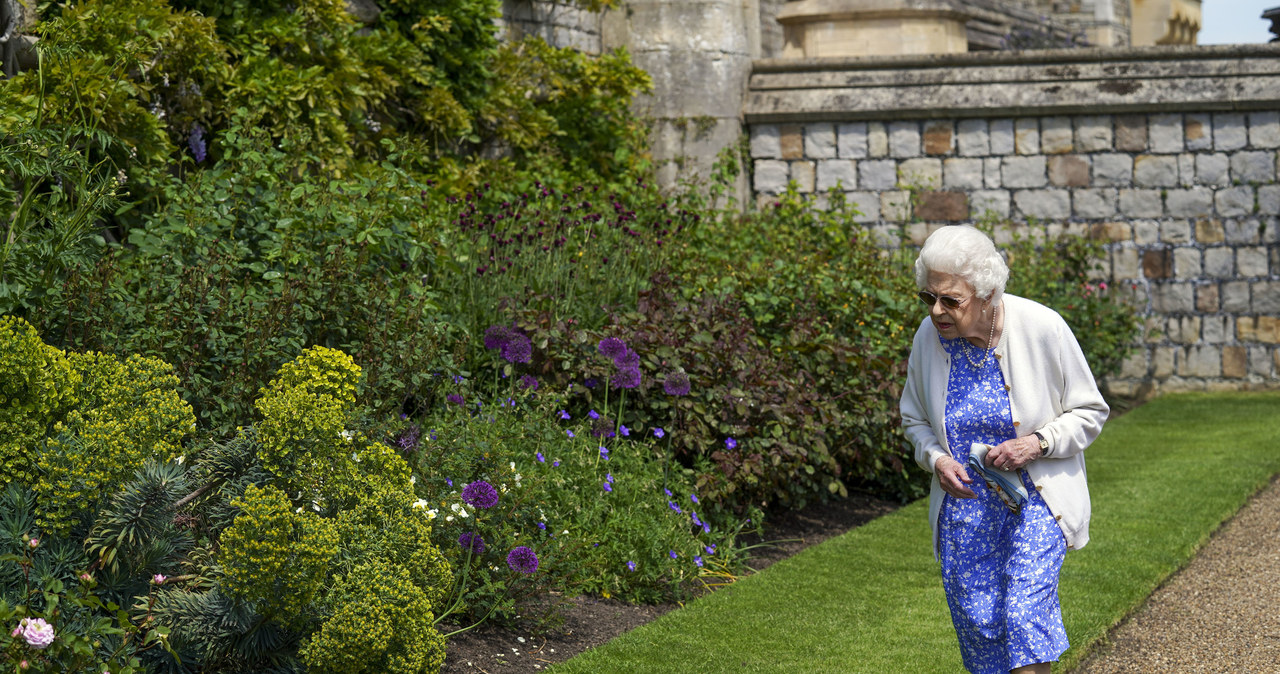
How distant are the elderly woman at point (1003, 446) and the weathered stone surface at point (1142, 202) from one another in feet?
27.1

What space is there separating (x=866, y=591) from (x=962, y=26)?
885 centimetres

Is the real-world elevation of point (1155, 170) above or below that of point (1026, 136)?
below

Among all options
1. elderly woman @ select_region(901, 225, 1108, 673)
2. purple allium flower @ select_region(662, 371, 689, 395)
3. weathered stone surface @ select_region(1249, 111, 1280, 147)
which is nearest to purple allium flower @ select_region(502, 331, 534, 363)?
purple allium flower @ select_region(662, 371, 689, 395)

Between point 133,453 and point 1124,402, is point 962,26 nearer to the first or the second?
point 1124,402

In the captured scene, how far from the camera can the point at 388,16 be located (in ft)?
26.6

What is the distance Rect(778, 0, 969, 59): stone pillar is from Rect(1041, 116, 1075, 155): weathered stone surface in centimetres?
163

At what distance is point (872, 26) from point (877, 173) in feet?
6.03

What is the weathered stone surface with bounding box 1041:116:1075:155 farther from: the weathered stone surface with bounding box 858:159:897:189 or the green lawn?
the green lawn

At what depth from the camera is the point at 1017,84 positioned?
34.6 ft

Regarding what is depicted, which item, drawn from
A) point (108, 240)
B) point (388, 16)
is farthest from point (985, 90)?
point (108, 240)

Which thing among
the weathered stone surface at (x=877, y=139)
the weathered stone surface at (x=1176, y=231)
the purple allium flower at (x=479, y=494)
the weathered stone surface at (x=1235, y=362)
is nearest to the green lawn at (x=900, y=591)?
the purple allium flower at (x=479, y=494)

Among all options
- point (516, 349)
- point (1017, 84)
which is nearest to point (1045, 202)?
point (1017, 84)

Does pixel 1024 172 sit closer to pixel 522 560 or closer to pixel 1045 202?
pixel 1045 202

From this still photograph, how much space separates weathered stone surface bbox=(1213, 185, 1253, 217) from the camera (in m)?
10.4
